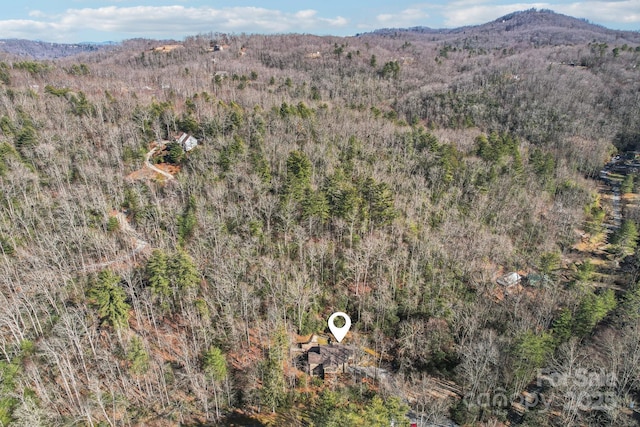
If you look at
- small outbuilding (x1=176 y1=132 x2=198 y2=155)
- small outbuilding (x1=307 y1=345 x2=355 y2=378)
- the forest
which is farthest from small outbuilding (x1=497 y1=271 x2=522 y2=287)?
small outbuilding (x1=176 y1=132 x2=198 y2=155)

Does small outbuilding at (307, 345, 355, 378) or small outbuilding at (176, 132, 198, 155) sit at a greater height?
small outbuilding at (176, 132, 198, 155)

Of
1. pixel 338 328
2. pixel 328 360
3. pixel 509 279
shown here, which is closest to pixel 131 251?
pixel 338 328

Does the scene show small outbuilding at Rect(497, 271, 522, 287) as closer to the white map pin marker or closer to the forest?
the forest

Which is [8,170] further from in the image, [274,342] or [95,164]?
[274,342]

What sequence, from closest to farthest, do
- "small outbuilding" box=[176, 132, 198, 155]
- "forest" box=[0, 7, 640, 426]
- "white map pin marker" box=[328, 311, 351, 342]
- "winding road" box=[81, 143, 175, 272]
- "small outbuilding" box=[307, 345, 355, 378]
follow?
"forest" box=[0, 7, 640, 426], "small outbuilding" box=[307, 345, 355, 378], "white map pin marker" box=[328, 311, 351, 342], "winding road" box=[81, 143, 175, 272], "small outbuilding" box=[176, 132, 198, 155]

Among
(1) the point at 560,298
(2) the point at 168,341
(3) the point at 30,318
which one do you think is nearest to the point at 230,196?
(2) the point at 168,341

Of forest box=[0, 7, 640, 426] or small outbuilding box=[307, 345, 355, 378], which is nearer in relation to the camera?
forest box=[0, 7, 640, 426]

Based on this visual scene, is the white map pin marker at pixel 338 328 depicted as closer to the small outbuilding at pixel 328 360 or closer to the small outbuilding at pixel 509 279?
the small outbuilding at pixel 328 360
